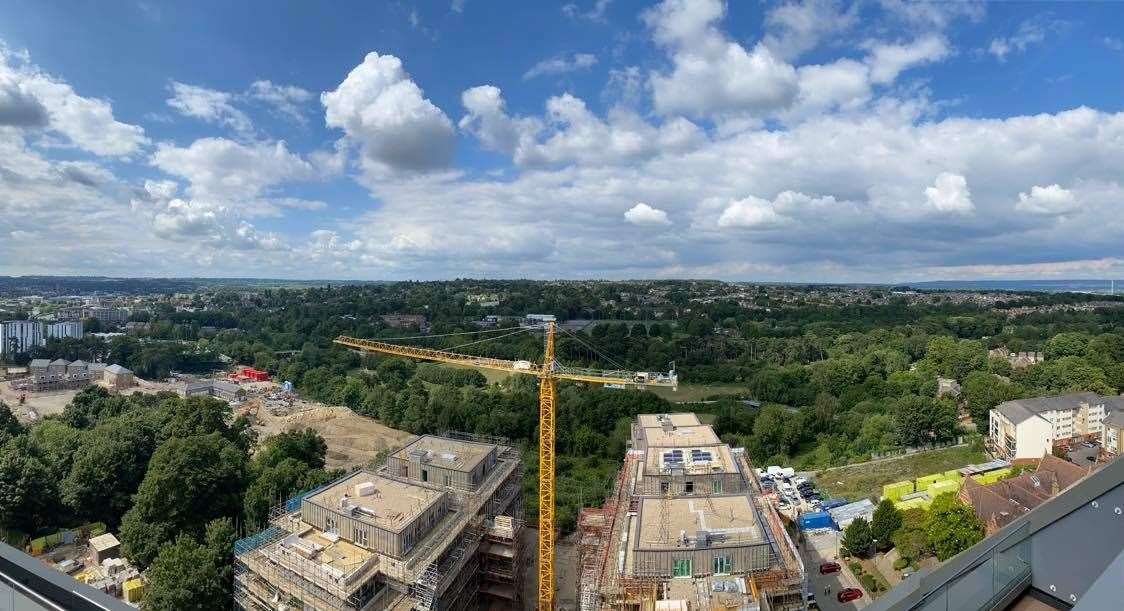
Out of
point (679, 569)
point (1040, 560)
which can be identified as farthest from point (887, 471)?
point (1040, 560)

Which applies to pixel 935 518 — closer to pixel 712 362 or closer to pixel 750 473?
pixel 750 473

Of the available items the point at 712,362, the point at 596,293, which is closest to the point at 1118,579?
the point at 712,362

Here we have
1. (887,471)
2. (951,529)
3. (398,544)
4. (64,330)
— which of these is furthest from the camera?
(64,330)

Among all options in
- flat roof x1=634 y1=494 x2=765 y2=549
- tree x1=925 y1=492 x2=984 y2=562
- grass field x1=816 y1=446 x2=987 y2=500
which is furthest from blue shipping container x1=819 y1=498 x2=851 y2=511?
flat roof x1=634 y1=494 x2=765 y2=549

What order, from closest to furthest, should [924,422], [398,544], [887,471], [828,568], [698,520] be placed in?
1. [398,544]
2. [698,520]
3. [828,568]
4. [887,471]
5. [924,422]

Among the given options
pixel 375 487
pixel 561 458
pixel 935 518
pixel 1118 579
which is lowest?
pixel 561 458

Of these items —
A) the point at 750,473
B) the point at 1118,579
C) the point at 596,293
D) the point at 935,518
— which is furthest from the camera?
the point at 596,293

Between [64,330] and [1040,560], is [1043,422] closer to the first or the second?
[1040,560]
